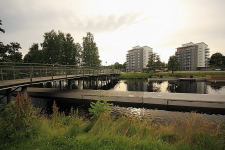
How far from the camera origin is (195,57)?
3076 inches

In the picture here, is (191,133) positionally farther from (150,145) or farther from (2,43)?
(2,43)

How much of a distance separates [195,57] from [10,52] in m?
98.4

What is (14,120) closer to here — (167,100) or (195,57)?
(167,100)

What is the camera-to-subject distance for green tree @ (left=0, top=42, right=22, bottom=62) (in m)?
13.1

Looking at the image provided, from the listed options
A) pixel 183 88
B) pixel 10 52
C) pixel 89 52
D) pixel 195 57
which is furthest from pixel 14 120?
pixel 195 57

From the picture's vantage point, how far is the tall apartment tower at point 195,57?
75625mm

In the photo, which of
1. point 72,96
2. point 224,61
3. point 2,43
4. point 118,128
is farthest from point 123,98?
point 224,61

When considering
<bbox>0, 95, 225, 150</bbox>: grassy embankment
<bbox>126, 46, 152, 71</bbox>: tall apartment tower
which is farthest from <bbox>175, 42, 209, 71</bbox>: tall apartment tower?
<bbox>0, 95, 225, 150</bbox>: grassy embankment

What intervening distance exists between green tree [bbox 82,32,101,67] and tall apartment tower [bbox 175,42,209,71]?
2973 inches

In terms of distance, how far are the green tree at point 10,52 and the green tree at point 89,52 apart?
24607mm

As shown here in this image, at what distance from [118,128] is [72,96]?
1130 centimetres

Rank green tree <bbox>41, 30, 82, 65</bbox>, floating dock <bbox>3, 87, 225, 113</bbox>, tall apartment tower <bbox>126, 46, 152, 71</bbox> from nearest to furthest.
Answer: floating dock <bbox>3, 87, 225, 113</bbox> → green tree <bbox>41, 30, 82, 65</bbox> → tall apartment tower <bbox>126, 46, 152, 71</bbox>

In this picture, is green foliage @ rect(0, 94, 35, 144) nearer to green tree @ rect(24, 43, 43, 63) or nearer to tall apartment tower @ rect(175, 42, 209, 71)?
green tree @ rect(24, 43, 43, 63)

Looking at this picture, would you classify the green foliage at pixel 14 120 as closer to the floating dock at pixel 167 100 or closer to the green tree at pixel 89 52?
the floating dock at pixel 167 100
